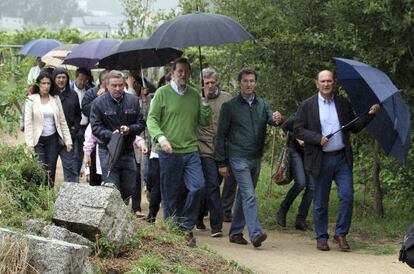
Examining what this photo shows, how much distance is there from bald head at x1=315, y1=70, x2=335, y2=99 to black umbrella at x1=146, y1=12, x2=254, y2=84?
0.82m

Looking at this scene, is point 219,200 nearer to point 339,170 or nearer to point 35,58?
point 339,170

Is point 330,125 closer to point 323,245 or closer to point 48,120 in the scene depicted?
point 323,245

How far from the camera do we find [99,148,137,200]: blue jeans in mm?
8367

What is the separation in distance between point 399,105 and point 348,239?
5.84 ft

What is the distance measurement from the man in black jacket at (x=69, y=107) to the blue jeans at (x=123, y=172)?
174 centimetres

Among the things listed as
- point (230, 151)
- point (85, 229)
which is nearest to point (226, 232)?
point (230, 151)

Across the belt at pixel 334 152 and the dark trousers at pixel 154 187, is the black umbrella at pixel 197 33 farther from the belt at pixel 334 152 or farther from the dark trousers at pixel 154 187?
the dark trousers at pixel 154 187

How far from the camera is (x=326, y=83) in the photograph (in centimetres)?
827

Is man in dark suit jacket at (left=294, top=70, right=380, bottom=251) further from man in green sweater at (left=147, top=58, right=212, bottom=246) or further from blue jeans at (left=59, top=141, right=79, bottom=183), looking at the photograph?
blue jeans at (left=59, top=141, right=79, bottom=183)

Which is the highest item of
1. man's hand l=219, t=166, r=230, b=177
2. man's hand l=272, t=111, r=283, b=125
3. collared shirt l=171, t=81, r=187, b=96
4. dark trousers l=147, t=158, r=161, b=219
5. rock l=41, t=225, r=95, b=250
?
collared shirt l=171, t=81, r=187, b=96

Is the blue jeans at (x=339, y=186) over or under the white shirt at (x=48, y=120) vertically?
under

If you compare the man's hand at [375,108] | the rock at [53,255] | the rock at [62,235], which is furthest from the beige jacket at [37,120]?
the rock at [53,255]

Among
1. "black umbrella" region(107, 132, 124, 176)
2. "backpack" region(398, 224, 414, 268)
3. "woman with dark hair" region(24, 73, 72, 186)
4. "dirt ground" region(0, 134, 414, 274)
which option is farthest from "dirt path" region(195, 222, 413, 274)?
"backpack" region(398, 224, 414, 268)

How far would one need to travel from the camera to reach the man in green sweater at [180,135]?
8.07 m
